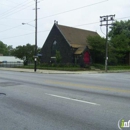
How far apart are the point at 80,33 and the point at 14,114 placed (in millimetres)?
50457

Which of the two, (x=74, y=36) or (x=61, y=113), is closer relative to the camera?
(x=61, y=113)

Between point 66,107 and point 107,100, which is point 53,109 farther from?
point 107,100

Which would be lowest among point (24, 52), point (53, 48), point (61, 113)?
point (61, 113)

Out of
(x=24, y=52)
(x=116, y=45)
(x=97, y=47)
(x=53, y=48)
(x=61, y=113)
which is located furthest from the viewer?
(x=24, y=52)

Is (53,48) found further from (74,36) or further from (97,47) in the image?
(97,47)

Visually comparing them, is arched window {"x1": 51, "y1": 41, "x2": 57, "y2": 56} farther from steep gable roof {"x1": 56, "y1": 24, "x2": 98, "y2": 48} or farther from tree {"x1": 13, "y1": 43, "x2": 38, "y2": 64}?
tree {"x1": 13, "y1": 43, "x2": 38, "y2": 64}

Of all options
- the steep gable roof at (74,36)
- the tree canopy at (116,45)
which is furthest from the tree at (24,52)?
the tree canopy at (116,45)

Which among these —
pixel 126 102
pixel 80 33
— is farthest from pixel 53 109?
pixel 80 33

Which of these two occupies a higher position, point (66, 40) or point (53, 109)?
point (66, 40)

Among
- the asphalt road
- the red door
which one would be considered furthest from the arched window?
the asphalt road

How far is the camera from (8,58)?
306ft

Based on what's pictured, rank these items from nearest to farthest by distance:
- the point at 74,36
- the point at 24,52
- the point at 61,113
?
1. the point at 61,113
2. the point at 74,36
3. the point at 24,52

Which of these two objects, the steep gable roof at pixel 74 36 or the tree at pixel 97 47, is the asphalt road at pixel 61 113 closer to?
the tree at pixel 97 47

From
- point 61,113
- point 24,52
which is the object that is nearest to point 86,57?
point 24,52
